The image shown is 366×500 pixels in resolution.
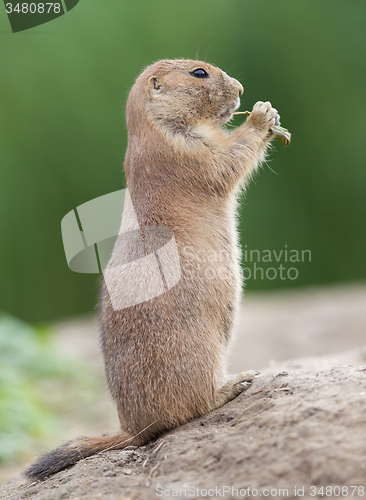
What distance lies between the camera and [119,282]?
12.5 ft

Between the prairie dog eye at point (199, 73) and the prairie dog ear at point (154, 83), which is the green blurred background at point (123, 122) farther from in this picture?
the prairie dog ear at point (154, 83)

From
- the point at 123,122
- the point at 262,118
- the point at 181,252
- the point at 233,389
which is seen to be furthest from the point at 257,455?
the point at 123,122

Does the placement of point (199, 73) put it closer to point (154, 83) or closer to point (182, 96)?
point (182, 96)

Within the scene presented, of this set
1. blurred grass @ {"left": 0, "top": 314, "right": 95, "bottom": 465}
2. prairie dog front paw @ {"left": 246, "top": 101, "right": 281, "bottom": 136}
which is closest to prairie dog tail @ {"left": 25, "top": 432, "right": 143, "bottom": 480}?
blurred grass @ {"left": 0, "top": 314, "right": 95, "bottom": 465}

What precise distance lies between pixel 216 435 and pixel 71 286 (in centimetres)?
917

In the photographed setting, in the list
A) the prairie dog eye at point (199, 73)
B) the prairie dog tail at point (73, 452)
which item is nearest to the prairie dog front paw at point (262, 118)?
the prairie dog eye at point (199, 73)

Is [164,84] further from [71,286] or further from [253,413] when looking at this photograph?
[71,286]

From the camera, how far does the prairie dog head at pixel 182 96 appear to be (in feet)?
14.3

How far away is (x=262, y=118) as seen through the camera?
4.60 m

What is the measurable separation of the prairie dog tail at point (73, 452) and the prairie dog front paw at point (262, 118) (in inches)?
112

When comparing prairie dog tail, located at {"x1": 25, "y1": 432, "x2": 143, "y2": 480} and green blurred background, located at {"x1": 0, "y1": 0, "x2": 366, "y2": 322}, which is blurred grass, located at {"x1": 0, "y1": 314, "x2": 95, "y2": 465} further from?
green blurred background, located at {"x1": 0, "y1": 0, "x2": 366, "y2": 322}

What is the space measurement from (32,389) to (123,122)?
678cm

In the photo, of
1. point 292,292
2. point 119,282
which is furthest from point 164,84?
point 292,292

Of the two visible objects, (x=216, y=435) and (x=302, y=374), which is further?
(x=302, y=374)
